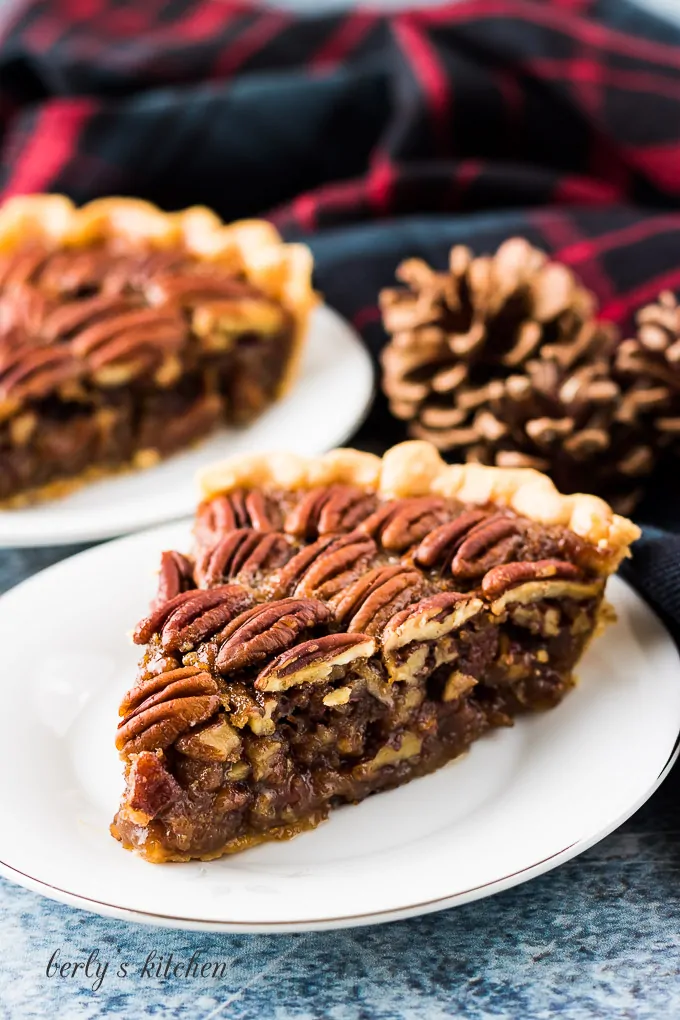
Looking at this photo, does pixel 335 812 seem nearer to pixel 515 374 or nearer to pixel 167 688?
pixel 167 688

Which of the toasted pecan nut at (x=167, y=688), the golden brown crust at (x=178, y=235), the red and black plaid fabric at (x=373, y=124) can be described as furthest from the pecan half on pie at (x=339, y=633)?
the red and black plaid fabric at (x=373, y=124)

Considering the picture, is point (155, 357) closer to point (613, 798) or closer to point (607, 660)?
point (607, 660)

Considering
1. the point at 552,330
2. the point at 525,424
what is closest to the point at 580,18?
the point at 552,330

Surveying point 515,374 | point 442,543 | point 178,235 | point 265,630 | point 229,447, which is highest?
point 265,630

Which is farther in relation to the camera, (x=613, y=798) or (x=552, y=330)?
(x=552, y=330)

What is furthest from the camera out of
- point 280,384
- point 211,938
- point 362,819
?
point 280,384

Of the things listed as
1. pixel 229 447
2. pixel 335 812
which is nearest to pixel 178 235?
pixel 229 447

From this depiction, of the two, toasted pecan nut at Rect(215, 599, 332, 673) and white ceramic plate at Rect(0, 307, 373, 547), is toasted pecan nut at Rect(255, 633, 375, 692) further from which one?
white ceramic plate at Rect(0, 307, 373, 547)
